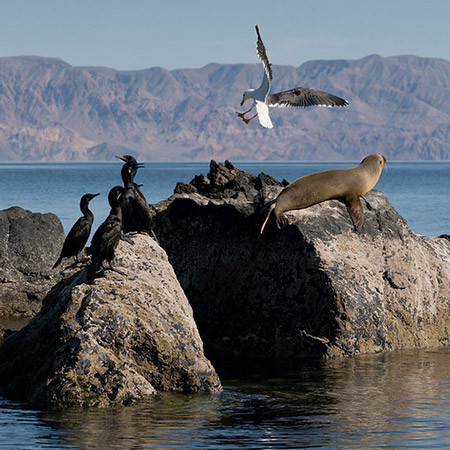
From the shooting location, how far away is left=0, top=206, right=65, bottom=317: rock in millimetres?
22031

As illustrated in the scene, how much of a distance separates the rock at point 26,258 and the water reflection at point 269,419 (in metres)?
9.32

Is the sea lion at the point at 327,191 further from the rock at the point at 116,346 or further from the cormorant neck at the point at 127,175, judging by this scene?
the rock at the point at 116,346

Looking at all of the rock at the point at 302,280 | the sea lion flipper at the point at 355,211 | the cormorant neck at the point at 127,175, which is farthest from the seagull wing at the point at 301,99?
the cormorant neck at the point at 127,175

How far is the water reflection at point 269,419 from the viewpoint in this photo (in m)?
10.5

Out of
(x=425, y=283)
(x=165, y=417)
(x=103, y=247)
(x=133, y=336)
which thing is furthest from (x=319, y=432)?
(x=425, y=283)

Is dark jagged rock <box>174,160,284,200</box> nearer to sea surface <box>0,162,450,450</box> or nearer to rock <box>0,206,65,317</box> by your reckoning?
rock <box>0,206,65,317</box>

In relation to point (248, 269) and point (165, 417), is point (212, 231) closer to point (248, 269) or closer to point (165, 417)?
point (248, 269)

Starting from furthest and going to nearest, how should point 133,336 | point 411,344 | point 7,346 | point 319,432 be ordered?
1. point 411,344
2. point 7,346
3. point 133,336
4. point 319,432

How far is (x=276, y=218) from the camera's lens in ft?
52.2

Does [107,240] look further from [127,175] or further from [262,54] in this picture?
[262,54]

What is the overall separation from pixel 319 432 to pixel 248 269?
5529mm

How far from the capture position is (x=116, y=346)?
12.0 metres

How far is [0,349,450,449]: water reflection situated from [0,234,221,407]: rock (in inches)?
10.6

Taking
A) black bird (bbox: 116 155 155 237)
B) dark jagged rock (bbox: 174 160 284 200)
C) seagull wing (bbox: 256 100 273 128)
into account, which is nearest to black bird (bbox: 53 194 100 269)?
black bird (bbox: 116 155 155 237)
